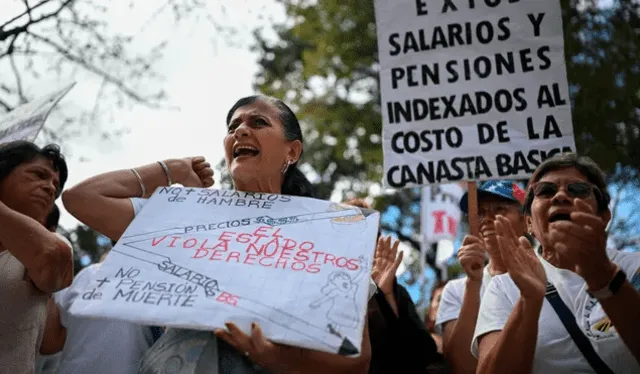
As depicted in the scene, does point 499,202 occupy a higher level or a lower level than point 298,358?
higher

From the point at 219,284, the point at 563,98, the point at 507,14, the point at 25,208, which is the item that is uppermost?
the point at 507,14

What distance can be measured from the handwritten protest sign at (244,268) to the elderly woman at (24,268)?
36 cm

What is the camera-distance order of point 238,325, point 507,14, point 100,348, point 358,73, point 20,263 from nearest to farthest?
1. point 238,325
2. point 20,263
3. point 100,348
4. point 507,14
5. point 358,73

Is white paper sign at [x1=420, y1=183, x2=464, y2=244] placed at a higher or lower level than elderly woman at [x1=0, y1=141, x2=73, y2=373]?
higher

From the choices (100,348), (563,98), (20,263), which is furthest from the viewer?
(563,98)

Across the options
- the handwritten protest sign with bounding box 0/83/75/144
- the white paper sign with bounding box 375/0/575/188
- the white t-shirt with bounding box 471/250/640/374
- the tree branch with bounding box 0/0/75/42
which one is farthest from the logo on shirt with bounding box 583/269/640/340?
the tree branch with bounding box 0/0/75/42

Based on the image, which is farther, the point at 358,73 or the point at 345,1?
the point at 358,73

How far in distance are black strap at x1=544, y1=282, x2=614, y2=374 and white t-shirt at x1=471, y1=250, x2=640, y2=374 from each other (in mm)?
19

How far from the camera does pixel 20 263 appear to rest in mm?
2475

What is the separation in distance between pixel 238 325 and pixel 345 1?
12116 mm

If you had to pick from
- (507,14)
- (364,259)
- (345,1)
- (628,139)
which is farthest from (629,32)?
(364,259)

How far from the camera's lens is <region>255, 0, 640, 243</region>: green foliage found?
34.2ft

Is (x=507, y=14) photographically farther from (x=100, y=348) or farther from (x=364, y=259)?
(x=100, y=348)

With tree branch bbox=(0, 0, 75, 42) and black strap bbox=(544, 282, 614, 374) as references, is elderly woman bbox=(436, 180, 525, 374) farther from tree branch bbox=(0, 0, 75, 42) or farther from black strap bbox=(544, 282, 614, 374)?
tree branch bbox=(0, 0, 75, 42)
